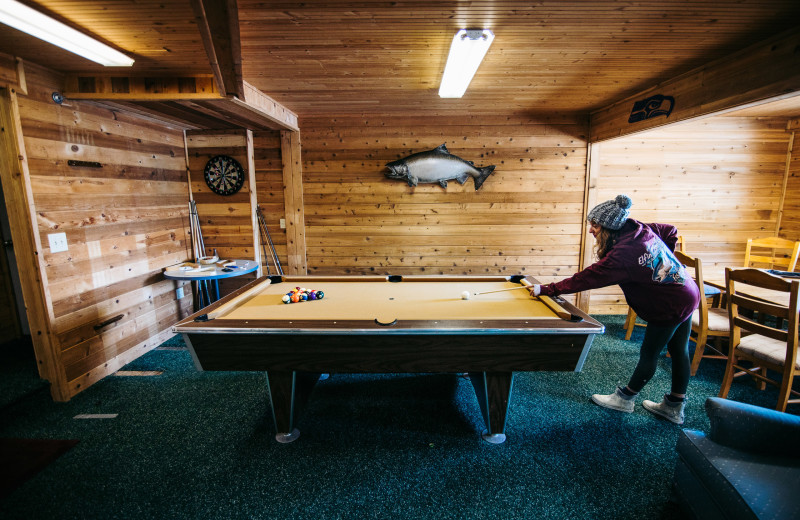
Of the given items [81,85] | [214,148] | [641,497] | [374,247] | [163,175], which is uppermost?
[81,85]

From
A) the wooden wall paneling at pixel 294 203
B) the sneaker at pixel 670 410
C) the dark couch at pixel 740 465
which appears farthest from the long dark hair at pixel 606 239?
the wooden wall paneling at pixel 294 203

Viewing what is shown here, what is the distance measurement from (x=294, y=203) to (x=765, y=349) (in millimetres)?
4354

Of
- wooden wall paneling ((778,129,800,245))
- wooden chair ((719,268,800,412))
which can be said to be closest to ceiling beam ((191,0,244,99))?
wooden chair ((719,268,800,412))

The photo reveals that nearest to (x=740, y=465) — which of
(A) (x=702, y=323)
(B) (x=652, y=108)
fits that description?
(A) (x=702, y=323)

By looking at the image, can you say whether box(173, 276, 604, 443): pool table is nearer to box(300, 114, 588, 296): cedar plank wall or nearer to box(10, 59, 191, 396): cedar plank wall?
box(10, 59, 191, 396): cedar plank wall

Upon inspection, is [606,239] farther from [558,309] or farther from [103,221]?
[103,221]

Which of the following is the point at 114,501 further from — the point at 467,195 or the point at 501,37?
the point at 467,195

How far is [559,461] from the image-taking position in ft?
6.84

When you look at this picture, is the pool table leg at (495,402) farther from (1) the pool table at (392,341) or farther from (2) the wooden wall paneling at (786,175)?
(2) the wooden wall paneling at (786,175)

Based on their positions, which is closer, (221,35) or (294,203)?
(221,35)

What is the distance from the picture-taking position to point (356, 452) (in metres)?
2.16

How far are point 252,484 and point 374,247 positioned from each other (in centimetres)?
286

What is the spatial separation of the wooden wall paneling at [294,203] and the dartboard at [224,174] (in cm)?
51

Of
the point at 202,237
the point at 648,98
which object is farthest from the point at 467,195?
the point at 202,237
